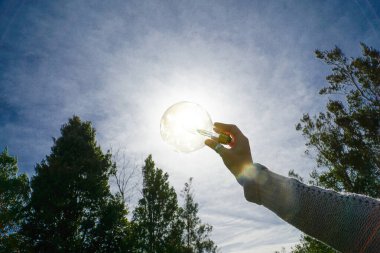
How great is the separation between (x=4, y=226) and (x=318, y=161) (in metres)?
27.8

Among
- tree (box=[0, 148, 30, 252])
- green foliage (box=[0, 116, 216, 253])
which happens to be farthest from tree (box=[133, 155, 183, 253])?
tree (box=[0, 148, 30, 252])

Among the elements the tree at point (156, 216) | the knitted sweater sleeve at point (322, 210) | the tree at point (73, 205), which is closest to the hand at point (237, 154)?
the knitted sweater sleeve at point (322, 210)

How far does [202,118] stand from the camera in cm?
348

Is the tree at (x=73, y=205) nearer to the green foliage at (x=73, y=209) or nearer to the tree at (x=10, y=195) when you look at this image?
the green foliage at (x=73, y=209)

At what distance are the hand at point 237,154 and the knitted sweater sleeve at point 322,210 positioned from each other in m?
0.23

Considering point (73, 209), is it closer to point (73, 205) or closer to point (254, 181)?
point (73, 205)

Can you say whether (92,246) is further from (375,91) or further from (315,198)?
(375,91)

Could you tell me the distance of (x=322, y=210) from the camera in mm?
1262

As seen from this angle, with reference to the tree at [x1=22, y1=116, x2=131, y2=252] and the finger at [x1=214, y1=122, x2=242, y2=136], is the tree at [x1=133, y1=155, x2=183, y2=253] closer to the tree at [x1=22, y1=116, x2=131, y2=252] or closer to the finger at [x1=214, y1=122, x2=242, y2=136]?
the tree at [x1=22, y1=116, x2=131, y2=252]

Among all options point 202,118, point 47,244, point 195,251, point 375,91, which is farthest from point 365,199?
point 195,251

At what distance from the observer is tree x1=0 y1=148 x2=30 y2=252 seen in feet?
60.7

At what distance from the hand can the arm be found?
10cm

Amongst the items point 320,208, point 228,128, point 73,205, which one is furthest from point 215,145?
point 73,205

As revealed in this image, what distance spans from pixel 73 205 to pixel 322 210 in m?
17.2
